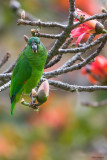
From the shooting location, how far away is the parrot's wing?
130 inches

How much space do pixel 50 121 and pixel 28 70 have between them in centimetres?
499

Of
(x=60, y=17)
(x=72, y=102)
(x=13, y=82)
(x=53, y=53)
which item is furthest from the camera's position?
(x=60, y=17)

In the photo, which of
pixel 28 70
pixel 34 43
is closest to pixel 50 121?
pixel 28 70

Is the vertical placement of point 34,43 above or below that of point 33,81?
above

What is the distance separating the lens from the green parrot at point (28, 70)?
10.5 feet

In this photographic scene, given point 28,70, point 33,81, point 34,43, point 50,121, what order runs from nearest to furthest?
point 34,43
point 33,81
point 28,70
point 50,121

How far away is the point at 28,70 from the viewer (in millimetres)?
3373

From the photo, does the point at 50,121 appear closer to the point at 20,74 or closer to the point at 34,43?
the point at 20,74

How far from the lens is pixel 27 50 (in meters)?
3.27

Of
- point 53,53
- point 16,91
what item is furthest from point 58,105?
point 53,53

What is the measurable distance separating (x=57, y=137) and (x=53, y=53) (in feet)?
19.7

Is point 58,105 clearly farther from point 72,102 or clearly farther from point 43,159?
point 43,159

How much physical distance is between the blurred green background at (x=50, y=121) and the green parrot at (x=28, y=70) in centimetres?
384

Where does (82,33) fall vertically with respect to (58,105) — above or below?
above
